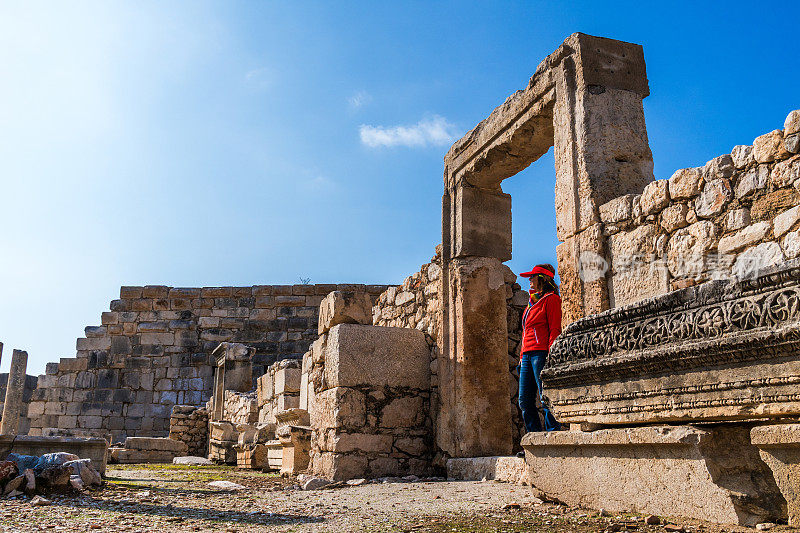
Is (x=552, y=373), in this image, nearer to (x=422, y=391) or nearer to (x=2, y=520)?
(x=2, y=520)

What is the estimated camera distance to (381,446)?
6.97 metres

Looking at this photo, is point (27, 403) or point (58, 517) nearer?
point (58, 517)

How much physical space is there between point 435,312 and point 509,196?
159 centimetres

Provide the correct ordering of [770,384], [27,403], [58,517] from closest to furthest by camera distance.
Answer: [770,384] < [58,517] < [27,403]

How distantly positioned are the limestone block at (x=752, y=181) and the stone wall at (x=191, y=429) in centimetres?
1208

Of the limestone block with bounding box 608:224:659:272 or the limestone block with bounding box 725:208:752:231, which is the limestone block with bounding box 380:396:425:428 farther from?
the limestone block with bounding box 725:208:752:231

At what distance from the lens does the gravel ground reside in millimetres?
3396

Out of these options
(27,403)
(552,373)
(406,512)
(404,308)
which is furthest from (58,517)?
(27,403)

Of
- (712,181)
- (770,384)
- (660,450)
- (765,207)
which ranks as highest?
(712,181)

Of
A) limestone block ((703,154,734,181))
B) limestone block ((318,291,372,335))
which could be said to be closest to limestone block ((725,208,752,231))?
limestone block ((703,154,734,181))

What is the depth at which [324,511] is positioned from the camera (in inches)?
170

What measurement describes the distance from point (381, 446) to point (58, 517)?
132 inches

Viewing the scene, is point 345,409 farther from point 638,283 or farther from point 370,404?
point 638,283

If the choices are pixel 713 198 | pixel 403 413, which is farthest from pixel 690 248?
pixel 403 413
